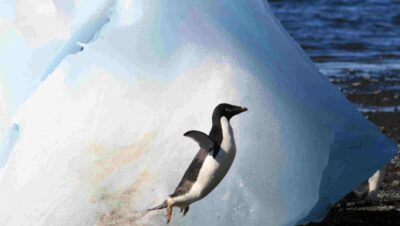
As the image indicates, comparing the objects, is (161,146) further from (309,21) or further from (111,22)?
(309,21)

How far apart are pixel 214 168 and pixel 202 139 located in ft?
0.50

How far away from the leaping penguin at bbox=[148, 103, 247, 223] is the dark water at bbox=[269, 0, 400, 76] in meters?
9.88

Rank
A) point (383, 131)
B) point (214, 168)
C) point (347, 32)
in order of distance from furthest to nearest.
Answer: point (347, 32) < point (383, 131) < point (214, 168)

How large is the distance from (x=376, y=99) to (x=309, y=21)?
34.2 ft

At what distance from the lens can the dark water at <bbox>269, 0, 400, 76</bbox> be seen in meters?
16.9

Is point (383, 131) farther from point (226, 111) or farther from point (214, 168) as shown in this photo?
point (214, 168)

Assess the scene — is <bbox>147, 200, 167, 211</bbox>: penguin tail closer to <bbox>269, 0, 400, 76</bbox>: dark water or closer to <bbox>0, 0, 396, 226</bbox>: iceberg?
<bbox>0, 0, 396, 226</bbox>: iceberg

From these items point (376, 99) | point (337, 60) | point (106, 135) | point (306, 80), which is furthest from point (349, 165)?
point (337, 60)

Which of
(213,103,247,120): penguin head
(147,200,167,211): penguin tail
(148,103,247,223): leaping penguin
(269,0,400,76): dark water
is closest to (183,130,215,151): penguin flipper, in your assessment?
(148,103,247,223): leaping penguin

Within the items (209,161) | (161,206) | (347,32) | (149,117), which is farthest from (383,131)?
(347,32)

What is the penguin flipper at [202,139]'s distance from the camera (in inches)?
219

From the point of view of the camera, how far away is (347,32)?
2166cm

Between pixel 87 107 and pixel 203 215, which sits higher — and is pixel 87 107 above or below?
above

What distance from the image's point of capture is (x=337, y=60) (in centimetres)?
1750
